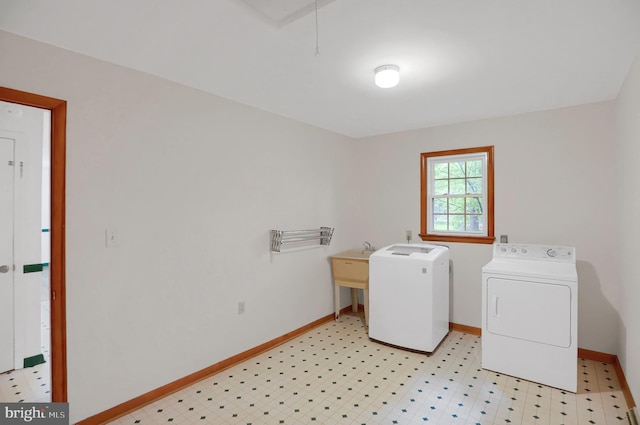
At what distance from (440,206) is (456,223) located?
0.28 meters

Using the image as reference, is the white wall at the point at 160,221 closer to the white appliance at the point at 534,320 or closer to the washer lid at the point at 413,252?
the washer lid at the point at 413,252

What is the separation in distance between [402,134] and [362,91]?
1563 millimetres

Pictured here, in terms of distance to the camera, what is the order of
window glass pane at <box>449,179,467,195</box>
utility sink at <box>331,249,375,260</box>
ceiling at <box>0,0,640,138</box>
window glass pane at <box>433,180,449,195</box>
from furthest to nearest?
utility sink at <box>331,249,375,260</box> < window glass pane at <box>433,180,449,195</box> < window glass pane at <box>449,179,467,195</box> < ceiling at <box>0,0,640,138</box>

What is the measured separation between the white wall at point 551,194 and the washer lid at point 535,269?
436 millimetres

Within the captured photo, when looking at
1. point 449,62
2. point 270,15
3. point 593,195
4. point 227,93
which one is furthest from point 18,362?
point 593,195

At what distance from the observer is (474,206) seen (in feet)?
12.6

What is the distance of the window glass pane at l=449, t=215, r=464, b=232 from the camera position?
3.93 metres

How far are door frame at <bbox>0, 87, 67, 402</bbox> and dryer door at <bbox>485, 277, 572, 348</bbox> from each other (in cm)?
317

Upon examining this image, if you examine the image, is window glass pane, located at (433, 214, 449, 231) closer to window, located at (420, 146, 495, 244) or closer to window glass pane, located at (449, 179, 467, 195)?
window, located at (420, 146, 495, 244)

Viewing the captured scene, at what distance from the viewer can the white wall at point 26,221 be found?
2.91 meters

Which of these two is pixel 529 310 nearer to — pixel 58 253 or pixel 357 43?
pixel 357 43

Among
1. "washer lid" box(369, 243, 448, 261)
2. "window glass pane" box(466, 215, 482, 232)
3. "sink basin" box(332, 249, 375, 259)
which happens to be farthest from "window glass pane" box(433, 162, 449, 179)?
"sink basin" box(332, 249, 375, 259)

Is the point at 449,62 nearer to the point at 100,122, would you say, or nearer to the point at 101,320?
the point at 100,122

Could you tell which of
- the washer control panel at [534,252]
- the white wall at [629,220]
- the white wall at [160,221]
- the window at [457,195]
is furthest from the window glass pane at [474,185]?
the white wall at [160,221]
